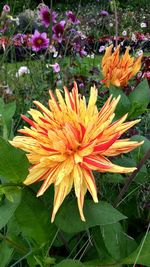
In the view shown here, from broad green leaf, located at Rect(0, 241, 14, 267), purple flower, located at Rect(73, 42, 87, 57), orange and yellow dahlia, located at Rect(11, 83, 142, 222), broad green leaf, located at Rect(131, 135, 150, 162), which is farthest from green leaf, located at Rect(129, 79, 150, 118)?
purple flower, located at Rect(73, 42, 87, 57)

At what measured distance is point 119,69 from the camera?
997 millimetres

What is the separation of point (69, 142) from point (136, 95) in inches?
10.8

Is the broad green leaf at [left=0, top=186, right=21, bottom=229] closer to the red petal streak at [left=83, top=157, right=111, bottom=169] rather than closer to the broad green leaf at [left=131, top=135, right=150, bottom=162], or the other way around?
the red petal streak at [left=83, top=157, right=111, bottom=169]

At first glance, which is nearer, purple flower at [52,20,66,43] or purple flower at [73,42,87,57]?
purple flower at [52,20,66,43]

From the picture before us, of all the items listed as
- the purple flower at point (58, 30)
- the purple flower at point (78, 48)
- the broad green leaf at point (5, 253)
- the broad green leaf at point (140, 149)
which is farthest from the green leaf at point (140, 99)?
the purple flower at point (78, 48)

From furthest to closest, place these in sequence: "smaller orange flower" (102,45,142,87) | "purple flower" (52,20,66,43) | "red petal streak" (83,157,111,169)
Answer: "purple flower" (52,20,66,43) < "smaller orange flower" (102,45,142,87) < "red petal streak" (83,157,111,169)

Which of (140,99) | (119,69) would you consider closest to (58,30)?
(119,69)

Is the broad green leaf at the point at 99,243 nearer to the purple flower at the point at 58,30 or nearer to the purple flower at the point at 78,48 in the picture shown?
the purple flower at the point at 58,30

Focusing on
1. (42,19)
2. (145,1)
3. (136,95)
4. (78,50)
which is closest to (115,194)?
(136,95)

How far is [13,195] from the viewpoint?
2.25ft

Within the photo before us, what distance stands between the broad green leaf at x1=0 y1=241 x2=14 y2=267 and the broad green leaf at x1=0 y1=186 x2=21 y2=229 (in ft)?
0.31

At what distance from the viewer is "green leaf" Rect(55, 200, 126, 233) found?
674 mm

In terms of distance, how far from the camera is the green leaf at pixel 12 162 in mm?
661

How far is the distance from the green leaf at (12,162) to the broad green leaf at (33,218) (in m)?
0.04
